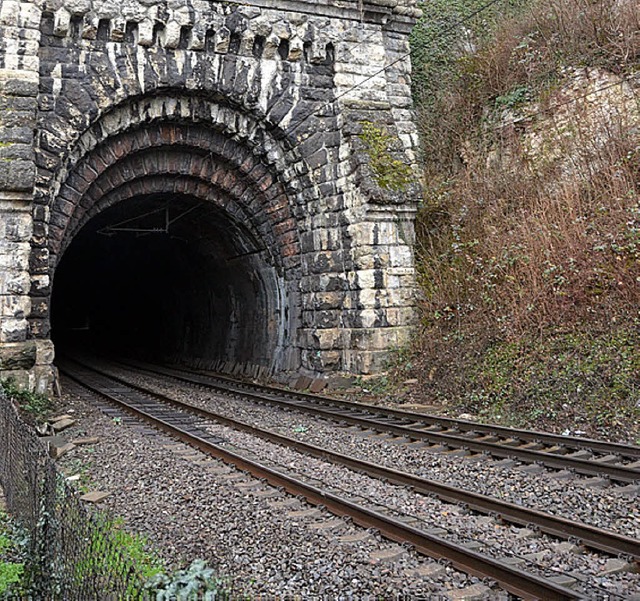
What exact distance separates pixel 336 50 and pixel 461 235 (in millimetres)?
4587

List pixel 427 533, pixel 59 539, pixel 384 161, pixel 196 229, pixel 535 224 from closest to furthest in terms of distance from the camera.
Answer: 1. pixel 59 539
2. pixel 427 533
3. pixel 535 224
4. pixel 384 161
5. pixel 196 229

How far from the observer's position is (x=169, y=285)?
2450 cm

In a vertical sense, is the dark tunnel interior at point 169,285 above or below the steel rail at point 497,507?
above

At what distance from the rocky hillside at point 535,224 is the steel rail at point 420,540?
412 cm

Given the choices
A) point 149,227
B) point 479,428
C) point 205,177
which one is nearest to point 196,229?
point 149,227

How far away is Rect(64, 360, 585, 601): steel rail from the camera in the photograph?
4.04m

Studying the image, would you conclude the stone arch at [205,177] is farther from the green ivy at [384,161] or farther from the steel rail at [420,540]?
the steel rail at [420,540]

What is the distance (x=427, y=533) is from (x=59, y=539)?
2507 mm

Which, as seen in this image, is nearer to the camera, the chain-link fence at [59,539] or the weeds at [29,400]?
the chain-link fence at [59,539]

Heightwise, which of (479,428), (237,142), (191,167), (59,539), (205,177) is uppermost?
(237,142)

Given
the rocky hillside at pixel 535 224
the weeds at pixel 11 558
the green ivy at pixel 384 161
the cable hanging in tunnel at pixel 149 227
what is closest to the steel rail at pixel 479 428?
the rocky hillside at pixel 535 224

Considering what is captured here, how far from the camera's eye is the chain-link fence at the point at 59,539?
9.86ft

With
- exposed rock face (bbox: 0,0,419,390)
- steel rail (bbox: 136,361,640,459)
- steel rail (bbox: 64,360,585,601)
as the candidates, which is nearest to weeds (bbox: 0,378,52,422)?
exposed rock face (bbox: 0,0,419,390)

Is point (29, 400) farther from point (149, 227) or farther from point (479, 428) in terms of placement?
point (149, 227)
